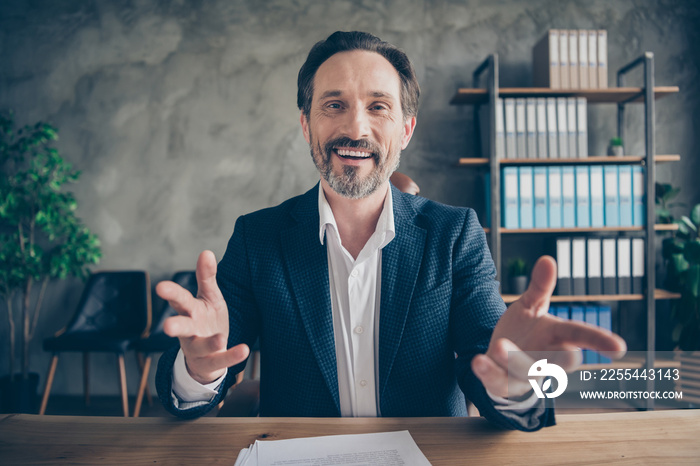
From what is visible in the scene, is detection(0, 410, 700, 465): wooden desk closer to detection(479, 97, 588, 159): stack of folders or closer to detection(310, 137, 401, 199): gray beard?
detection(310, 137, 401, 199): gray beard

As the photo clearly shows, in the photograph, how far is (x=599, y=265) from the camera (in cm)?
265

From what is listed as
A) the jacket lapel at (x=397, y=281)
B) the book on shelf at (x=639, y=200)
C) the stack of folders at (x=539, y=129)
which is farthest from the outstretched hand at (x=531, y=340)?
the book on shelf at (x=639, y=200)

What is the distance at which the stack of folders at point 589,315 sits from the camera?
2.68 metres

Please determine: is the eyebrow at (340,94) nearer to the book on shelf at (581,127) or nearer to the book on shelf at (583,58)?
the book on shelf at (581,127)

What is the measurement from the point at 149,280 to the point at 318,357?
2591 millimetres

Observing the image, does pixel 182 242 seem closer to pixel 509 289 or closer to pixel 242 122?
pixel 242 122

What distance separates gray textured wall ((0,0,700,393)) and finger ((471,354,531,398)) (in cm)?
257

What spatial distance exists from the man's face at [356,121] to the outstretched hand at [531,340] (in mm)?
597

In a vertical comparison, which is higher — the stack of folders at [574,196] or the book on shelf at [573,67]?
the book on shelf at [573,67]

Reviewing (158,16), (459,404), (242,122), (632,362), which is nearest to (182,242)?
(242,122)

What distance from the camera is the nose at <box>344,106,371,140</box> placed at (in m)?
1.09

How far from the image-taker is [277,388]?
1.06 metres

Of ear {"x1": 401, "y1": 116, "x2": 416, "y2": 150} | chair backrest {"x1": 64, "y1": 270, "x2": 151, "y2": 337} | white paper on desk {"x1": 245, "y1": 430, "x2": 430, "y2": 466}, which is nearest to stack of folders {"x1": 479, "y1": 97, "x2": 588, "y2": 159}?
ear {"x1": 401, "y1": 116, "x2": 416, "y2": 150}

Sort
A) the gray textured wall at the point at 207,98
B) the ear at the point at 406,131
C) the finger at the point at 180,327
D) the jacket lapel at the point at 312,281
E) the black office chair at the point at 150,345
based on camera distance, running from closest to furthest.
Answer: the finger at the point at 180,327 → the jacket lapel at the point at 312,281 → the ear at the point at 406,131 → the black office chair at the point at 150,345 → the gray textured wall at the point at 207,98
